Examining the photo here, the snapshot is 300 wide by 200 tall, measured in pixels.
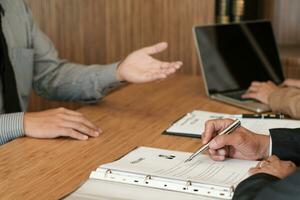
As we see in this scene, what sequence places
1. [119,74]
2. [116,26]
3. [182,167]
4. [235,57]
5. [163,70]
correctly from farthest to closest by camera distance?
[116,26] < [235,57] < [119,74] < [163,70] < [182,167]

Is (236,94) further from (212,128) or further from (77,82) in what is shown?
(212,128)

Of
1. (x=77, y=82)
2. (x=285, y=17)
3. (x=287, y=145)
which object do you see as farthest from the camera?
(x=285, y=17)

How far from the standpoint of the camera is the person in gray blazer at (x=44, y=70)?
1833 millimetres

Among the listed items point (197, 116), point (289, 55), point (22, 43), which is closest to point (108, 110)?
point (197, 116)

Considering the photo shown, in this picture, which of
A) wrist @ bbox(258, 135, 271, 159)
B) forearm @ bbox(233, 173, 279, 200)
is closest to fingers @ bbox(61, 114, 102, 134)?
wrist @ bbox(258, 135, 271, 159)

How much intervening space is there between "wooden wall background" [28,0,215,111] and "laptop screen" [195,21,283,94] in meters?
0.42

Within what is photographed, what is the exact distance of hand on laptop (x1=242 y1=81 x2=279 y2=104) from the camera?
1890 millimetres

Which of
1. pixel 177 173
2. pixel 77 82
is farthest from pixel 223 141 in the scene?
pixel 77 82

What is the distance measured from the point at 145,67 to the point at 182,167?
2.24ft

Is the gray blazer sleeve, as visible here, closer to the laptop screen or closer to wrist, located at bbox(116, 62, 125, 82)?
wrist, located at bbox(116, 62, 125, 82)

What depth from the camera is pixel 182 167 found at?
1.20 meters

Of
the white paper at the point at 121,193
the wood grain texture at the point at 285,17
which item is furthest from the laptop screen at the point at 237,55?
the wood grain texture at the point at 285,17

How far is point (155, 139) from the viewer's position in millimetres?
1479

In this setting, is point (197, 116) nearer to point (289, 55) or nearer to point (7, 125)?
point (7, 125)
